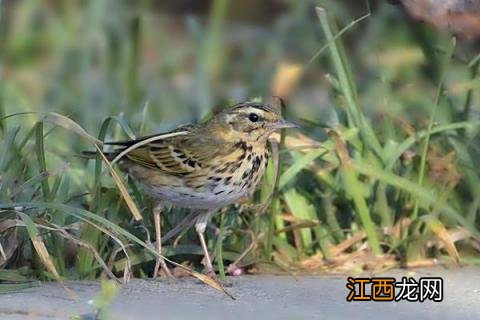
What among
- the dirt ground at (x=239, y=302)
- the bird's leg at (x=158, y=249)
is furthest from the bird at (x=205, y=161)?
the dirt ground at (x=239, y=302)

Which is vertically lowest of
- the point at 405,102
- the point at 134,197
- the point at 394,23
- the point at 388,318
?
the point at 388,318

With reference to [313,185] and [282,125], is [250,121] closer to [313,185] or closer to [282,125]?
[282,125]

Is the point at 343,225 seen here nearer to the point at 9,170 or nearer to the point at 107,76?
the point at 9,170

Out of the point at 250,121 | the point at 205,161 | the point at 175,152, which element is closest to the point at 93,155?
the point at 175,152

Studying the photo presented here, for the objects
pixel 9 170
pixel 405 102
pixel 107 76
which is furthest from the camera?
pixel 107 76

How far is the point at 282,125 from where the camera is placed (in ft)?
19.1

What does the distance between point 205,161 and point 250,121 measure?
263 millimetres

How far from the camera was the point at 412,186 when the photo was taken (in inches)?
228

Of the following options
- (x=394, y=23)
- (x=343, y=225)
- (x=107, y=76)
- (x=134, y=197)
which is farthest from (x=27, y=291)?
(x=394, y=23)

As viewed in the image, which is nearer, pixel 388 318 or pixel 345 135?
pixel 388 318

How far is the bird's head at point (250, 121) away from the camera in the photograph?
19.3ft

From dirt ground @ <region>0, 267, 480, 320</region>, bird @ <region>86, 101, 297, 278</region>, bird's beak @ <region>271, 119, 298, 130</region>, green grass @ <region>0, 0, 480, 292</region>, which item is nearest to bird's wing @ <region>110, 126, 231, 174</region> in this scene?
bird @ <region>86, 101, 297, 278</region>

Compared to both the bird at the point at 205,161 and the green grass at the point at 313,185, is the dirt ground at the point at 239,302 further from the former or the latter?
the bird at the point at 205,161

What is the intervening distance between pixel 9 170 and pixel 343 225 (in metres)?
1.41
